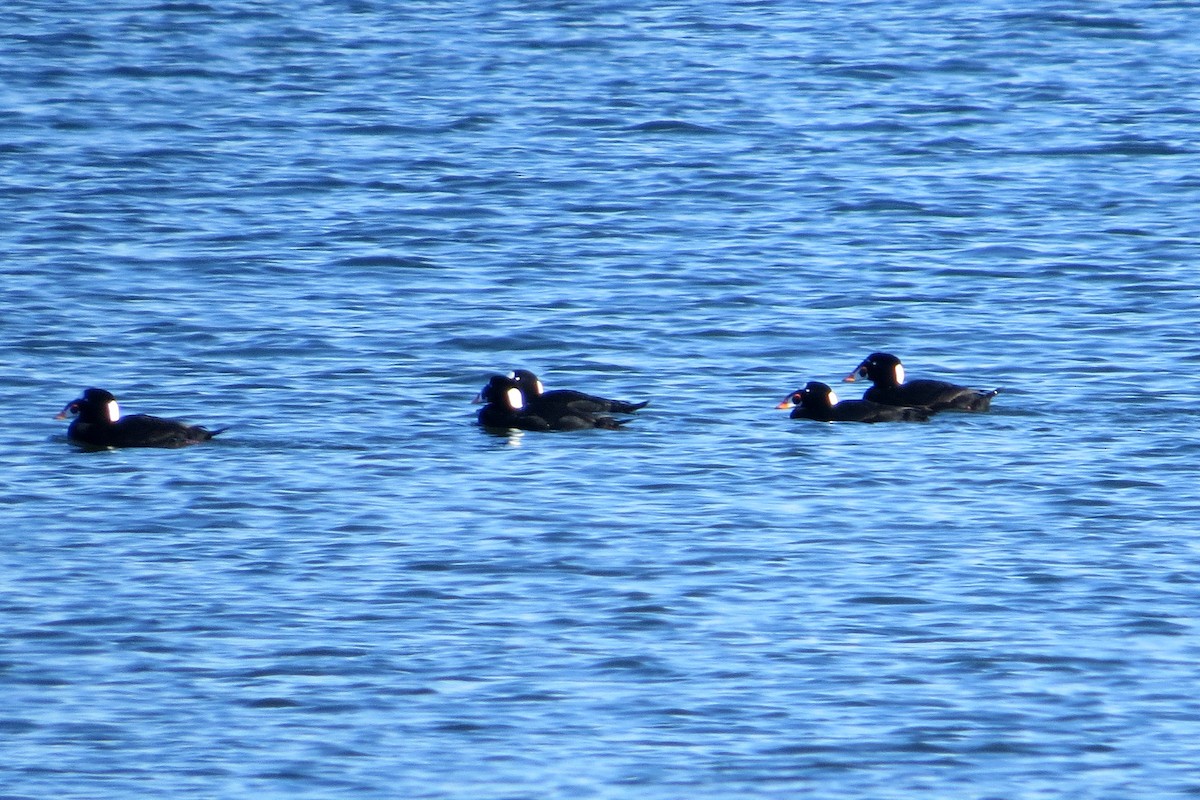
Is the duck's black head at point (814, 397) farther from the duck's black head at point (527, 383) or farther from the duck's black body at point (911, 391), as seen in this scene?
the duck's black head at point (527, 383)

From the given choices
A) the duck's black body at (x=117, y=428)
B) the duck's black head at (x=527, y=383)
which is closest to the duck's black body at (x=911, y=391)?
the duck's black head at (x=527, y=383)

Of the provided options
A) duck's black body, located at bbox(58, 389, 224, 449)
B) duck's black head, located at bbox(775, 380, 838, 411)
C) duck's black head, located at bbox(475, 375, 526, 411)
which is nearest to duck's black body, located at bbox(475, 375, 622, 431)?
duck's black head, located at bbox(475, 375, 526, 411)

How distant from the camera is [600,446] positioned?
1559 cm

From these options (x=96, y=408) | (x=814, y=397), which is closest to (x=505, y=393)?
(x=814, y=397)

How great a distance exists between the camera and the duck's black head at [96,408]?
15523 millimetres

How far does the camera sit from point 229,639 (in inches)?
442

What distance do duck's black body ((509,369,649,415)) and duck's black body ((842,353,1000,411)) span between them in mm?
1687

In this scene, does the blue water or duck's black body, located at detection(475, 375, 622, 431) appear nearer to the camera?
the blue water

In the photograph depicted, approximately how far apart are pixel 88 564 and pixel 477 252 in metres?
11.1

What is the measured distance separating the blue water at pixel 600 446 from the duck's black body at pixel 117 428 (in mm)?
131

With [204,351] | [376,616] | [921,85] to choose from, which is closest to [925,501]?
[376,616]

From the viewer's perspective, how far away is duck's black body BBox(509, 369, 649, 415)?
631 inches

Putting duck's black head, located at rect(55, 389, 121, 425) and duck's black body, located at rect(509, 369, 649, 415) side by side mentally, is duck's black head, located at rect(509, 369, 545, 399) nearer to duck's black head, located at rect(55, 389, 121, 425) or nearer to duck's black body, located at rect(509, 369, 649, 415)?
duck's black body, located at rect(509, 369, 649, 415)

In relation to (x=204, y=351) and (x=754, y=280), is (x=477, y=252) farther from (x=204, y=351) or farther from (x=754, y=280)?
(x=204, y=351)
